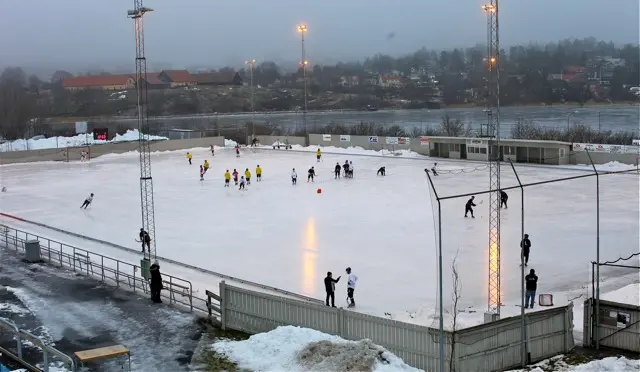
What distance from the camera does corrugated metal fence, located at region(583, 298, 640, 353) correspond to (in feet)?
44.4

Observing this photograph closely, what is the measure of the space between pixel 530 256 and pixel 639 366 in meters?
8.39

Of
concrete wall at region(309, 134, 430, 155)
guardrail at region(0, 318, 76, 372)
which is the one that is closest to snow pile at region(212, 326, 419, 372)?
guardrail at region(0, 318, 76, 372)

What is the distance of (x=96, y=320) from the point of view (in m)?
15.6

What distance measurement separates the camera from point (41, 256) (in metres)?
23.2

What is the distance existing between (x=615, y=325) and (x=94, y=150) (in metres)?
56.5

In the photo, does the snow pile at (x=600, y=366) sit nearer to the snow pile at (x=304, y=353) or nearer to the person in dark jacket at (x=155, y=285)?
the snow pile at (x=304, y=353)

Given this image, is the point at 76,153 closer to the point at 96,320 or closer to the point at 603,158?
the point at 603,158

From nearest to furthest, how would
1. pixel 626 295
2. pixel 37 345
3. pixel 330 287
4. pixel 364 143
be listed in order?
pixel 37 345
pixel 626 295
pixel 330 287
pixel 364 143

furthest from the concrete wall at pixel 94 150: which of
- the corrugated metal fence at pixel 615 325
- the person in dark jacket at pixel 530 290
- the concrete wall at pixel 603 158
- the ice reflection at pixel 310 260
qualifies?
the corrugated metal fence at pixel 615 325

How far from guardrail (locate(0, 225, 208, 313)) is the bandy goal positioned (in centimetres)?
3509

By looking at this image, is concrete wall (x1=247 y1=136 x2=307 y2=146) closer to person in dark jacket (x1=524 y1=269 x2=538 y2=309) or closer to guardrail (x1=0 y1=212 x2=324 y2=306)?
guardrail (x1=0 y1=212 x2=324 y2=306)

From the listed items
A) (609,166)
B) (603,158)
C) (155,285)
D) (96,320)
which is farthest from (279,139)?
(96,320)

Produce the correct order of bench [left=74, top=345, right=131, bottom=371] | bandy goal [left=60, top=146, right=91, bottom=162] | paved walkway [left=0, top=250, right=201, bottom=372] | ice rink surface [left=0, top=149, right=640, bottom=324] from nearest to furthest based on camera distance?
bench [left=74, top=345, right=131, bottom=371] < paved walkway [left=0, top=250, right=201, bottom=372] < ice rink surface [left=0, top=149, right=640, bottom=324] < bandy goal [left=60, top=146, right=91, bottom=162]

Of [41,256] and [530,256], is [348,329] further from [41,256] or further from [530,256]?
[41,256]
